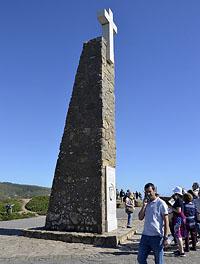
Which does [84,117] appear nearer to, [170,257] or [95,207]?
[95,207]

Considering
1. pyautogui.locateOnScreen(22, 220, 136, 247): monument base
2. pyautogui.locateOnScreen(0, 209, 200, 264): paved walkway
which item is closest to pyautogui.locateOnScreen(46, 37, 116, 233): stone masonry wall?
pyautogui.locateOnScreen(22, 220, 136, 247): monument base

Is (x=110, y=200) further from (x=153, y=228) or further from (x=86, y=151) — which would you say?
(x=153, y=228)

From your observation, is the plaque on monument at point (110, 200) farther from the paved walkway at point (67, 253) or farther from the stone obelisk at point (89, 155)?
the paved walkway at point (67, 253)

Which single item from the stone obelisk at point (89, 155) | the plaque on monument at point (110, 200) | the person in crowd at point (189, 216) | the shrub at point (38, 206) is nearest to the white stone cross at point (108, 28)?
the stone obelisk at point (89, 155)

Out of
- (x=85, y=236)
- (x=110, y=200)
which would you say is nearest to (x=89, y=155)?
(x=110, y=200)

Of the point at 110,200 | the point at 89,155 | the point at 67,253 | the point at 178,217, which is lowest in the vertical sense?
the point at 67,253

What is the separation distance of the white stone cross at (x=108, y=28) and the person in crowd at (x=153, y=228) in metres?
7.64

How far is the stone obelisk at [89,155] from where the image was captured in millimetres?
11414

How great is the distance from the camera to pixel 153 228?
600 cm

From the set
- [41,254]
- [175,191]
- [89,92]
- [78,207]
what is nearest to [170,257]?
[175,191]

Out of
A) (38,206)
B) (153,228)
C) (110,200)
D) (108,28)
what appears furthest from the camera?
(38,206)

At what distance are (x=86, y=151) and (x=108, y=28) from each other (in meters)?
4.46

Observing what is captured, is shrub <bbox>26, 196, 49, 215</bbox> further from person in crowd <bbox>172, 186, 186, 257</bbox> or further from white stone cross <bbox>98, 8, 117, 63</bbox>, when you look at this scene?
person in crowd <bbox>172, 186, 186, 257</bbox>

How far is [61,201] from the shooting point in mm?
12000
